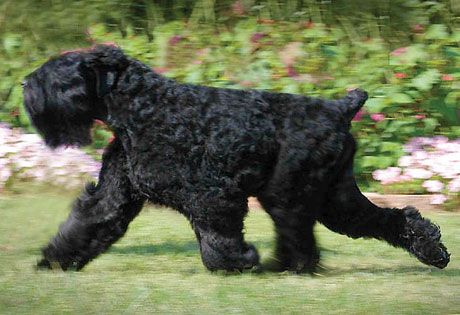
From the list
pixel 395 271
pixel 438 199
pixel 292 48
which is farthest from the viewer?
pixel 292 48

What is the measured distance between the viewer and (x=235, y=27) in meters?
11.1

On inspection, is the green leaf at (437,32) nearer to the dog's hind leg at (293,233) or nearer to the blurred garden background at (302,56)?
the blurred garden background at (302,56)

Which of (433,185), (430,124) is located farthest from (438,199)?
(430,124)

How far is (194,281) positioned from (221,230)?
1.14 feet

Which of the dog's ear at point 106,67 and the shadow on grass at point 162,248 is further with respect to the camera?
the shadow on grass at point 162,248

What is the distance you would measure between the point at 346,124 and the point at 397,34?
4686 mm

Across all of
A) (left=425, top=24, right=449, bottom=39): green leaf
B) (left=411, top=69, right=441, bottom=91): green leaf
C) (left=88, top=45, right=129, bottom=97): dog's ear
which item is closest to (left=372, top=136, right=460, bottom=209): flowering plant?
(left=411, top=69, right=441, bottom=91): green leaf

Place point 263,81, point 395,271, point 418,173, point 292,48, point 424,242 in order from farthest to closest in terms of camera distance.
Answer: point 292,48 < point 263,81 < point 418,173 < point 395,271 < point 424,242

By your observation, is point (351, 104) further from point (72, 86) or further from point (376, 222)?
point (72, 86)

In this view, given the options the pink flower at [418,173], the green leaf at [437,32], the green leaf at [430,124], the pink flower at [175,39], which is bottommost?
the pink flower at [418,173]

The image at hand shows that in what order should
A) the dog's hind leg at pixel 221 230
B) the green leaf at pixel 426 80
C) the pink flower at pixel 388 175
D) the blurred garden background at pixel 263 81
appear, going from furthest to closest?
the green leaf at pixel 426 80
the pink flower at pixel 388 175
the blurred garden background at pixel 263 81
the dog's hind leg at pixel 221 230

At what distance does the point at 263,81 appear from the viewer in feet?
33.9

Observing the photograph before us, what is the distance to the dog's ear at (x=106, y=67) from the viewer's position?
6.45 metres

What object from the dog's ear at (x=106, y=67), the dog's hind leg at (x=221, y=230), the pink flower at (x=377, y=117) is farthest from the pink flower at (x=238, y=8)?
the dog's hind leg at (x=221, y=230)
